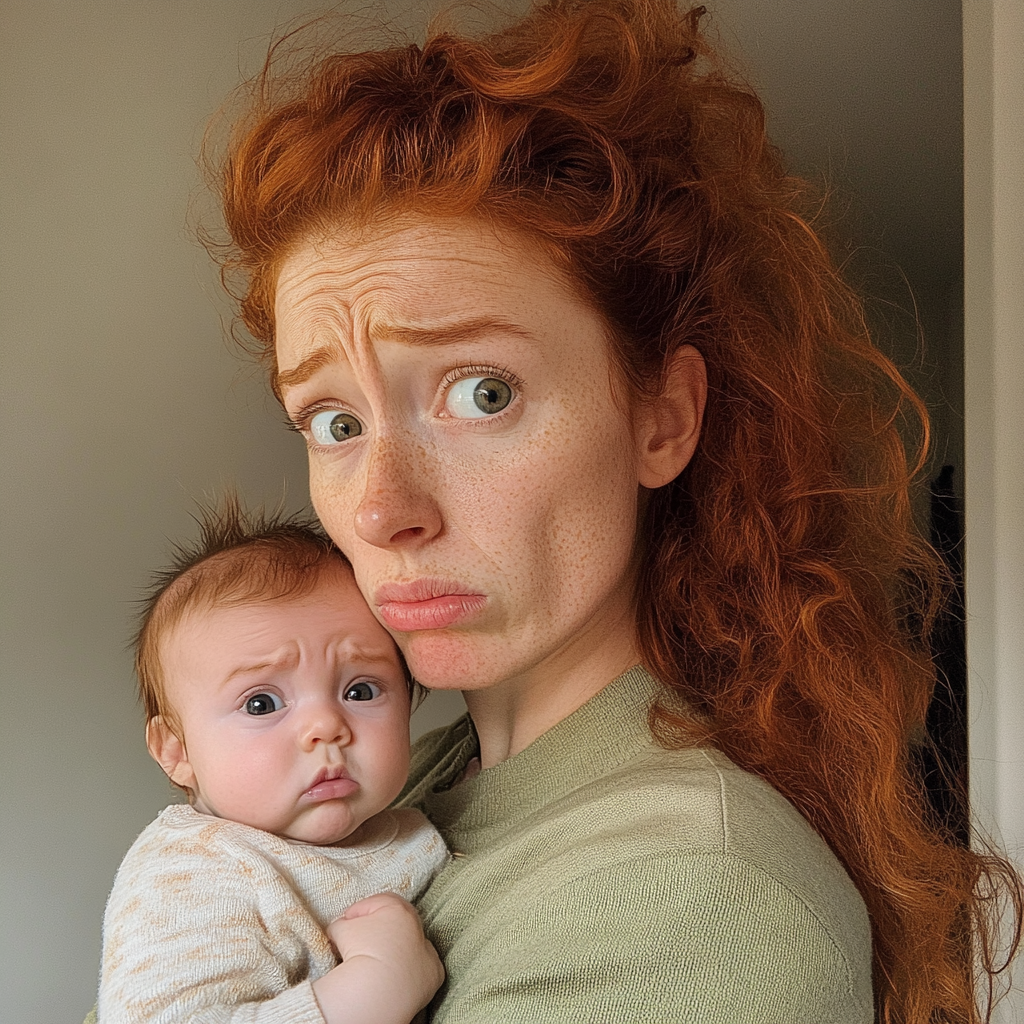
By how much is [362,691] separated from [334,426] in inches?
10.9

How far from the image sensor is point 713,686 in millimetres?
1083

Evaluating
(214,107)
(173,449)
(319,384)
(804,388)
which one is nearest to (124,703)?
(173,449)

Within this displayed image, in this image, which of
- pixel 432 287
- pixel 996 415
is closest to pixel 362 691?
pixel 432 287

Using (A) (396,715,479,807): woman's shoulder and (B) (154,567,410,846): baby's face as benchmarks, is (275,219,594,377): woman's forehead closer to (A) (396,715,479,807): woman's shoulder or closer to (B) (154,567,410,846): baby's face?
(B) (154,567,410,846): baby's face

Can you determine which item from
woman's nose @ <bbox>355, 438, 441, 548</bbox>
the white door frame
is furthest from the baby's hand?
the white door frame

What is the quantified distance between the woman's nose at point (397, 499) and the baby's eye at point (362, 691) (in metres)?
0.19

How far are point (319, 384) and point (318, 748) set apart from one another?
360 mm

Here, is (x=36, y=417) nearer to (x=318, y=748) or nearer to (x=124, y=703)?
(x=124, y=703)

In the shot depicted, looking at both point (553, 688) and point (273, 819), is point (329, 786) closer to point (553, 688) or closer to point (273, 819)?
point (273, 819)

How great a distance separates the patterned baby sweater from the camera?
0.88 m

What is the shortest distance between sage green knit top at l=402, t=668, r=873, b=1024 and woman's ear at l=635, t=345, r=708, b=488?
296mm

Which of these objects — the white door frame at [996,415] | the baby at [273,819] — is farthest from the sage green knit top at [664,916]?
the white door frame at [996,415]

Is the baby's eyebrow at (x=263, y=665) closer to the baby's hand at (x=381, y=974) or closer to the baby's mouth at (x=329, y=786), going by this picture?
the baby's mouth at (x=329, y=786)

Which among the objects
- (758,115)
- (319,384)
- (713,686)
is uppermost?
(758,115)
